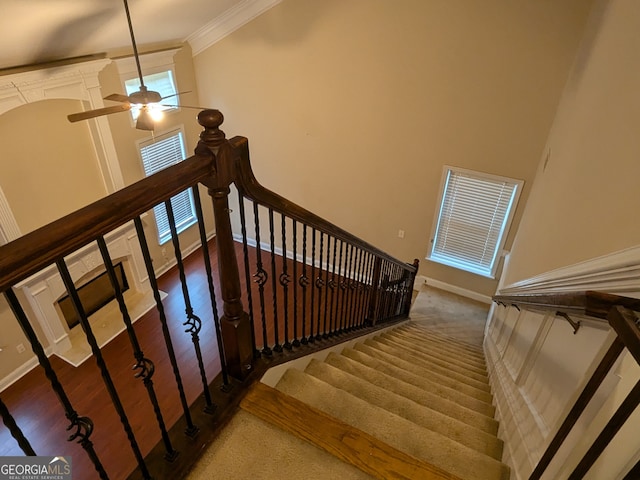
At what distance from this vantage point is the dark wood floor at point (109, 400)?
4.12 metres

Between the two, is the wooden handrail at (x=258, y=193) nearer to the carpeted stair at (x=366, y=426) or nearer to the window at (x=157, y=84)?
the carpeted stair at (x=366, y=426)

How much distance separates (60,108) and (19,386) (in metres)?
3.45

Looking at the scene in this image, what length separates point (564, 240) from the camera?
222 centimetres

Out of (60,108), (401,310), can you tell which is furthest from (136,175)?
(401,310)

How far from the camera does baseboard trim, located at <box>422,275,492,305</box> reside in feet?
19.4

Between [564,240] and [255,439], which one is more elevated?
[564,240]

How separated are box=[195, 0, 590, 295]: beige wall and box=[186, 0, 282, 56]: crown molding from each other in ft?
0.31

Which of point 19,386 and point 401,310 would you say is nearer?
point 19,386

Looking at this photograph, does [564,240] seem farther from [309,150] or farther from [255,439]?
[309,150]

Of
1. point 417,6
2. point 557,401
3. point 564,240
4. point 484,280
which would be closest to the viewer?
point 557,401

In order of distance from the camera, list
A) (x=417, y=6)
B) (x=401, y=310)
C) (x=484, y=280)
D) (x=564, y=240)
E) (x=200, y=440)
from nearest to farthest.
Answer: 1. (x=200, y=440)
2. (x=564, y=240)
3. (x=417, y=6)
4. (x=401, y=310)
5. (x=484, y=280)

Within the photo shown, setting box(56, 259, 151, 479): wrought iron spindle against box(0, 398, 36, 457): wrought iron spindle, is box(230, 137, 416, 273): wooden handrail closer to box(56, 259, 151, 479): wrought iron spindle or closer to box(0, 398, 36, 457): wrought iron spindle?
box(56, 259, 151, 479): wrought iron spindle
